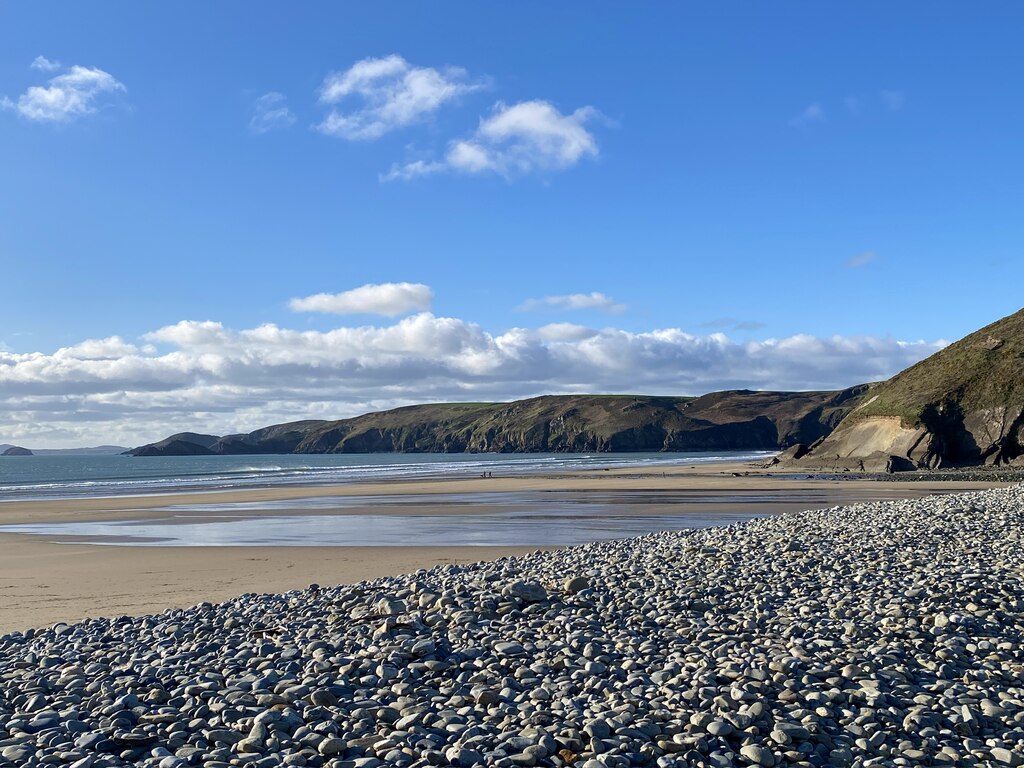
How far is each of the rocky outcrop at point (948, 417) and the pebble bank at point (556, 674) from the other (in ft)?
170

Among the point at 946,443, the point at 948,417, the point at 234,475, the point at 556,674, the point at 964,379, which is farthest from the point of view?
the point at 234,475

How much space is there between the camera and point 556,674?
803cm

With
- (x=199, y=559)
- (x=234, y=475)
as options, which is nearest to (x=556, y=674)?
(x=199, y=559)

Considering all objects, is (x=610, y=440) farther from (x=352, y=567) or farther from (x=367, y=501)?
(x=352, y=567)

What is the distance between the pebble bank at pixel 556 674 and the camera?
6.32 m

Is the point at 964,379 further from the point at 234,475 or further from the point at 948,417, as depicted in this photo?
the point at 234,475

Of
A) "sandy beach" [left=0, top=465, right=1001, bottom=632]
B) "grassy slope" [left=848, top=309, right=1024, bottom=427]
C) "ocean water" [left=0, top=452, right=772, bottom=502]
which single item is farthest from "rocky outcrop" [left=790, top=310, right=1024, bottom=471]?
"sandy beach" [left=0, top=465, right=1001, bottom=632]

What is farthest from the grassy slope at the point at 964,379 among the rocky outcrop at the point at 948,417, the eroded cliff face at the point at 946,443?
the eroded cliff face at the point at 946,443

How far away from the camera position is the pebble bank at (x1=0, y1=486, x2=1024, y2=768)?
632 centimetres

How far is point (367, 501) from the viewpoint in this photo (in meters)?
39.9

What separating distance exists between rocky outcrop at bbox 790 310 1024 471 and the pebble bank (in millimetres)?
51762

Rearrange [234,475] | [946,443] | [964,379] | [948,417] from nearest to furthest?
[946,443] → [948,417] → [964,379] → [234,475]

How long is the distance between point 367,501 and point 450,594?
29736mm

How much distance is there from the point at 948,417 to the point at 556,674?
61.6m
